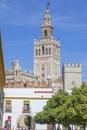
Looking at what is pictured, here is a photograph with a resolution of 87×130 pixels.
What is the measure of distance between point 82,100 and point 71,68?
8133 centimetres

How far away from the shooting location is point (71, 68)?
413 ft

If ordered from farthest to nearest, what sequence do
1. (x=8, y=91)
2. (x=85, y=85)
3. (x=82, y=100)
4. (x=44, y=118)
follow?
(x=8, y=91) < (x=44, y=118) < (x=85, y=85) < (x=82, y=100)

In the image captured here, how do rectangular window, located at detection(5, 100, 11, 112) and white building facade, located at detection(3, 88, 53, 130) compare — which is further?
white building facade, located at detection(3, 88, 53, 130)

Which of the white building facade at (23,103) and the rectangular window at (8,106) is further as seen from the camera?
the white building facade at (23,103)

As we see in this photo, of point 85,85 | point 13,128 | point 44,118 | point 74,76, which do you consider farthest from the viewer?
point 74,76

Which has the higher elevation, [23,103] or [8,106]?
[23,103]

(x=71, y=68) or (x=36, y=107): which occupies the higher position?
(x=71, y=68)

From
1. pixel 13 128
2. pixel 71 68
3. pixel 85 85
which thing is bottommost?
pixel 13 128

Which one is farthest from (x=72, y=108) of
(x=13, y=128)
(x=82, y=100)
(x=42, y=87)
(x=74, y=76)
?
(x=74, y=76)

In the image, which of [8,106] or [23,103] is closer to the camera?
[8,106]

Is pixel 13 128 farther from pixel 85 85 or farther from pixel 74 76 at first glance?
pixel 74 76

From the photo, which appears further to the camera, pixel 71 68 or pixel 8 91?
pixel 71 68

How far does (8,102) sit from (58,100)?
1651 cm

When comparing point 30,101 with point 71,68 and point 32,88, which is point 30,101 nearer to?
point 32,88
